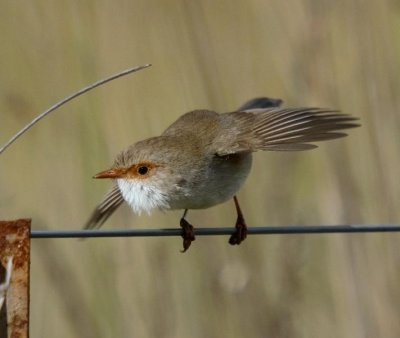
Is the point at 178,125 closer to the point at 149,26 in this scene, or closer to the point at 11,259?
the point at 149,26

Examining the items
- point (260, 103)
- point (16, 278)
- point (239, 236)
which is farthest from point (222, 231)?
point (260, 103)

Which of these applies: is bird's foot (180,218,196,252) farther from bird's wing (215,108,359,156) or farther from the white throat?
bird's wing (215,108,359,156)

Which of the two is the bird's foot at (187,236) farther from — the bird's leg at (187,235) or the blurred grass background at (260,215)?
the blurred grass background at (260,215)

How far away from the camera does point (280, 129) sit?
379cm

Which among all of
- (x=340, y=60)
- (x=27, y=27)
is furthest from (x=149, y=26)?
(x=340, y=60)

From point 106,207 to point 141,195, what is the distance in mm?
532

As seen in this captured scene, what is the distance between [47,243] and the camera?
3.95 metres

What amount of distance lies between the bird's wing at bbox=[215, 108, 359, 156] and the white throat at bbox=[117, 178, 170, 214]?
1.23ft

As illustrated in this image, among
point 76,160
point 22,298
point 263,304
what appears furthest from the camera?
point 76,160

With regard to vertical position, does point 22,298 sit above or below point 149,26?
below

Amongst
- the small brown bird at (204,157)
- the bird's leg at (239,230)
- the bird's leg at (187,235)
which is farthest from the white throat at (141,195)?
the bird's leg at (239,230)

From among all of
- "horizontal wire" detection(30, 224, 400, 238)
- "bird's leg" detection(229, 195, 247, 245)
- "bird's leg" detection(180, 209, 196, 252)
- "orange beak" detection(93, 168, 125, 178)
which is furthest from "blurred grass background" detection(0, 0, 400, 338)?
"horizontal wire" detection(30, 224, 400, 238)

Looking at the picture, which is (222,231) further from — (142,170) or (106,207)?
(106,207)

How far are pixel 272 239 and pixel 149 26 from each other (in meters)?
1.63
